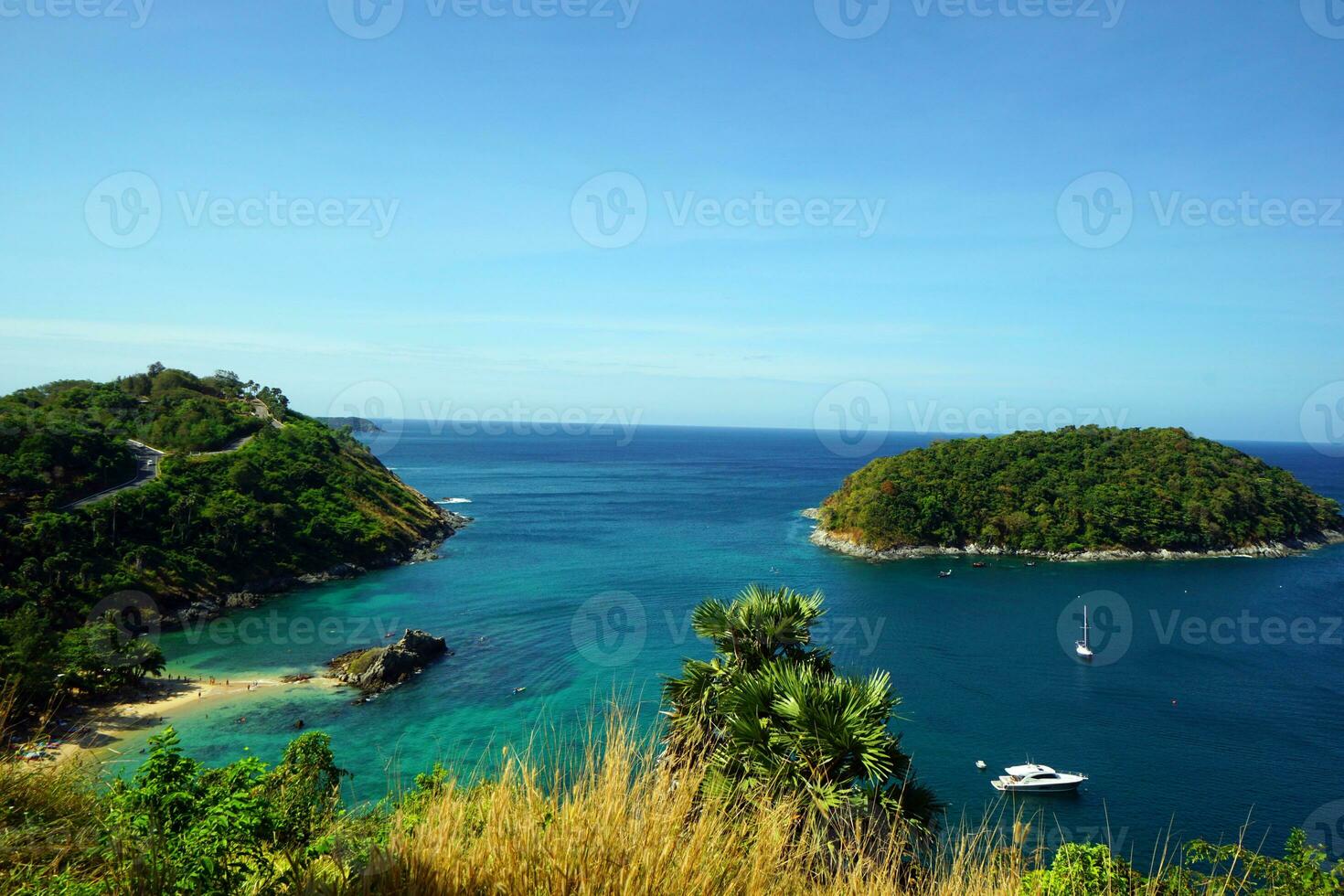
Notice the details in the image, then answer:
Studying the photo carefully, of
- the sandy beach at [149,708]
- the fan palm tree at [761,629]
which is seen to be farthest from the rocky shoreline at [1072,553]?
the fan palm tree at [761,629]

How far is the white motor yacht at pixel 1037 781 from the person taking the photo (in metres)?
22.5

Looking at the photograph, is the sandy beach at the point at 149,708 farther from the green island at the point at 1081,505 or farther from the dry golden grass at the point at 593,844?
the green island at the point at 1081,505

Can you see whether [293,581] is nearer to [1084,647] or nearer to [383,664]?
[383,664]

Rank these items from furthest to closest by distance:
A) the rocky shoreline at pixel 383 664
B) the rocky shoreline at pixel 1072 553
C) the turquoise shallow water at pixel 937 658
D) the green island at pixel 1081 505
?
1. the green island at pixel 1081 505
2. the rocky shoreline at pixel 1072 553
3. the rocky shoreline at pixel 383 664
4. the turquoise shallow water at pixel 937 658

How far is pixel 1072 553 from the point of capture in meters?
57.1

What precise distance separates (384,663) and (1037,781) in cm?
2521

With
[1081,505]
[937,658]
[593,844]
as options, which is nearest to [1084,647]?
[937,658]

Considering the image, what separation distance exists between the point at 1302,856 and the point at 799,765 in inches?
426

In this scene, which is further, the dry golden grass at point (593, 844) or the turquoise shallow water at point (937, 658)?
the turquoise shallow water at point (937, 658)

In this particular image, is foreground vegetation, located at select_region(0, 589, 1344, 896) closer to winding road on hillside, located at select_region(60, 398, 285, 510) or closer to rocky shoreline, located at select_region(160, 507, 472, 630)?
rocky shoreline, located at select_region(160, 507, 472, 630)

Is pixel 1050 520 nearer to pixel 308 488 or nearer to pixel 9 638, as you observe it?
pixel 308 488

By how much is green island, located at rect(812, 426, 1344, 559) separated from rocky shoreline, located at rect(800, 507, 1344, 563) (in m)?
0.13

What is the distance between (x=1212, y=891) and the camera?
4.62 m

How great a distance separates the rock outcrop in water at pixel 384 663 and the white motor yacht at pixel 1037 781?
23549 millimetres
